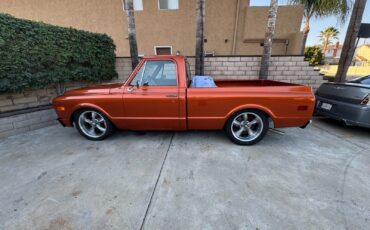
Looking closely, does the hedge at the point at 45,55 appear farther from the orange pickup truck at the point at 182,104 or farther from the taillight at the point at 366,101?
the taillight at the point at 366,101

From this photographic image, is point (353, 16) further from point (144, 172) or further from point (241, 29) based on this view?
point (144, 172)

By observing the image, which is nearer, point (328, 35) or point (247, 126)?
point (247, 126)

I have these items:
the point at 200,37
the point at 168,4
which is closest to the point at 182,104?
the point at 200,37

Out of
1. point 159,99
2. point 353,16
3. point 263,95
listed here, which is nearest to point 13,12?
point 159,99

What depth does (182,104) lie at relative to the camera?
10.6 ft

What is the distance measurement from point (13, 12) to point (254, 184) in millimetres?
14109

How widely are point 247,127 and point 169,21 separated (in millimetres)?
7553

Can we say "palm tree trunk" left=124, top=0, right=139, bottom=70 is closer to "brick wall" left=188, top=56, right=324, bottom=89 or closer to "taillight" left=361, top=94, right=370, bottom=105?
"brick wall" left=188, top=56, right=324, bottom=89

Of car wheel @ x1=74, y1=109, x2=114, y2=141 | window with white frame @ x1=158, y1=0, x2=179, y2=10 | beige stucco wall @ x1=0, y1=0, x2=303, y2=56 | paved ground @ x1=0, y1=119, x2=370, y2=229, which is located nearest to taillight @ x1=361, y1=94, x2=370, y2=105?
paved ground @ x1=0, y1=119, x2=370, y2=229

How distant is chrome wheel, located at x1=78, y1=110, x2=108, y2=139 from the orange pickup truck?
0.06 meters

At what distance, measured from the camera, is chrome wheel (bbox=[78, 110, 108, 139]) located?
3637mm

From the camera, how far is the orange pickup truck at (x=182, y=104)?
3.16 metres

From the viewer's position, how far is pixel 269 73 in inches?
235

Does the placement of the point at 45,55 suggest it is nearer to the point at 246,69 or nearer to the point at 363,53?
the point at 246,69
